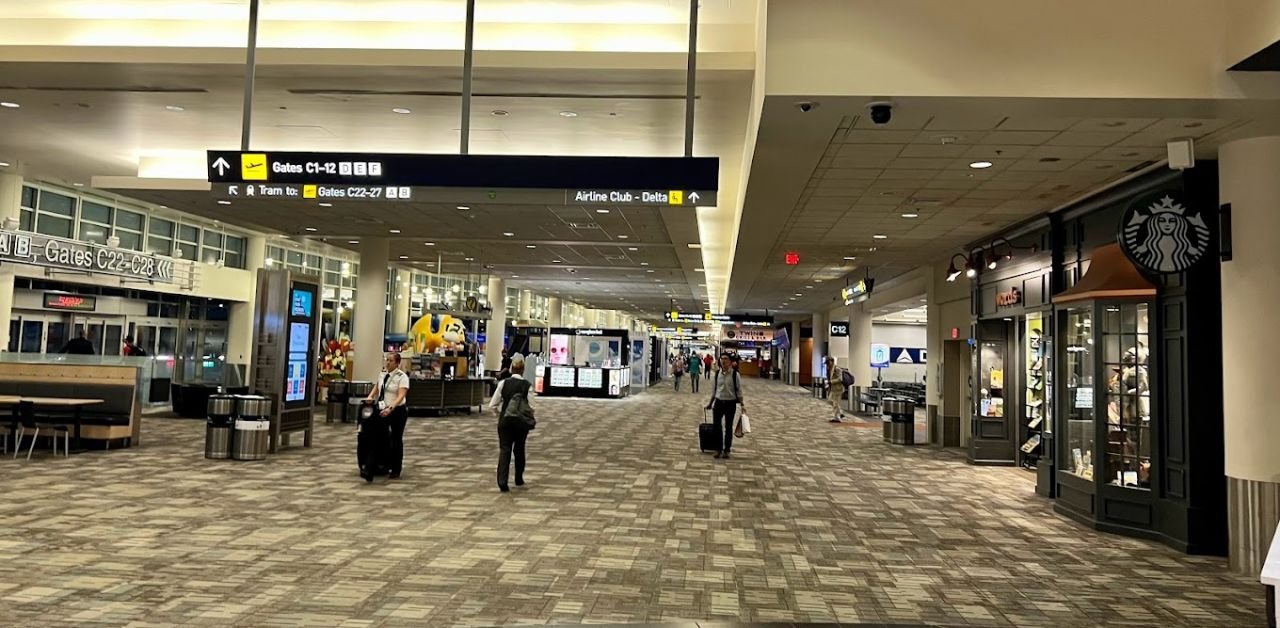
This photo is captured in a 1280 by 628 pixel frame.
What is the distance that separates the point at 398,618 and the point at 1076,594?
14.2 ft

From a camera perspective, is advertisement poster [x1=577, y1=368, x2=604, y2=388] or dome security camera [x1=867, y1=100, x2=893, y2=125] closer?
dome security camera [x1=867, y1=100, x2=893, y2=125]

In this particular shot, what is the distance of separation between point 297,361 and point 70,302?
8.67m

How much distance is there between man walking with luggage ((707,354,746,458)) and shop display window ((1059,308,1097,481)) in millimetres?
4261

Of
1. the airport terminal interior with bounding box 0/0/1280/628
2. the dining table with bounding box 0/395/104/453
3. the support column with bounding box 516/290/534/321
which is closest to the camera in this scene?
the airport terminal interior with bounding box 0/0/1280/628

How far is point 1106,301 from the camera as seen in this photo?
714 centimetres

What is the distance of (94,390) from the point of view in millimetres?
10656

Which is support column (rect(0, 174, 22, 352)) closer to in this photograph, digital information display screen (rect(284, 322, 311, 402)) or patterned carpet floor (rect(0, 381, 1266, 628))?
patterned carpet floor (rect(0, 381, 1266, 628))

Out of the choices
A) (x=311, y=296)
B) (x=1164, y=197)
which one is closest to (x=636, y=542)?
(x=1164, y=197)

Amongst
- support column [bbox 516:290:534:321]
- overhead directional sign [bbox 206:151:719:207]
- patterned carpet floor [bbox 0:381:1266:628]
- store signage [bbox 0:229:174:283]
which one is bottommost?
patterned carpet floor [bbox 0:381:1266:628]

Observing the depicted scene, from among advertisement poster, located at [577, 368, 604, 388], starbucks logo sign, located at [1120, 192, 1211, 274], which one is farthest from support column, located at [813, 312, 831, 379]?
starbucks logo sign, located at [1120, 192, 1211, 274]

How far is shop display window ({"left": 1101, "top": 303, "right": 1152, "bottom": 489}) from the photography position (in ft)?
22.5

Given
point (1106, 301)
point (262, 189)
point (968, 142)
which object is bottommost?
point (1106, 301)

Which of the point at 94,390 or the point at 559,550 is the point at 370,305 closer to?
the point at 94,390

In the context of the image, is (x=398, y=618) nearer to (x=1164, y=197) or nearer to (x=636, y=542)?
(x=636, y=542)
